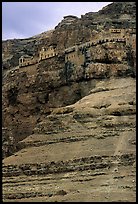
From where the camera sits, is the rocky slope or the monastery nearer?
the rocky slope

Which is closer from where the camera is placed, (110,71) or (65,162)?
(65,162)

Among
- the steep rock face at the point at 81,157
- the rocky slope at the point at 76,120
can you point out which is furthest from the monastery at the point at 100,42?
the steep rock face at the point at 81,157

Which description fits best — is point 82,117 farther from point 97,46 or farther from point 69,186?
point 97,46

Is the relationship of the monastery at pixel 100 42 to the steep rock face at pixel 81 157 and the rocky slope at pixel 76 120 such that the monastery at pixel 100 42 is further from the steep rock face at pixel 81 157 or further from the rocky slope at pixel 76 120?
the steep rock face at pixel 81 157

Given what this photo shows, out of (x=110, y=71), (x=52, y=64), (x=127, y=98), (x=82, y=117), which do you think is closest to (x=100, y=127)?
(x=82, y=117)

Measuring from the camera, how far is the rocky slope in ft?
137

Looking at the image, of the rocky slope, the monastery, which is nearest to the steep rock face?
Result: the rocky slope

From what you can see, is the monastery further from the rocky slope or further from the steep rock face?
the steep rock face

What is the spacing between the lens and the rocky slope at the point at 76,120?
41844 millimetres

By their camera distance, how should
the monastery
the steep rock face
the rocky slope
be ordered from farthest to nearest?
the monastery, the rocky slope, the steep rock face

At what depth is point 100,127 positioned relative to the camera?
48812mm

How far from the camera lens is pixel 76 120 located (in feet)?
166

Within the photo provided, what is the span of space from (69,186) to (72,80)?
80.7 ft

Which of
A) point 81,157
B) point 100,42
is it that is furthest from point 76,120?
point 100,42
